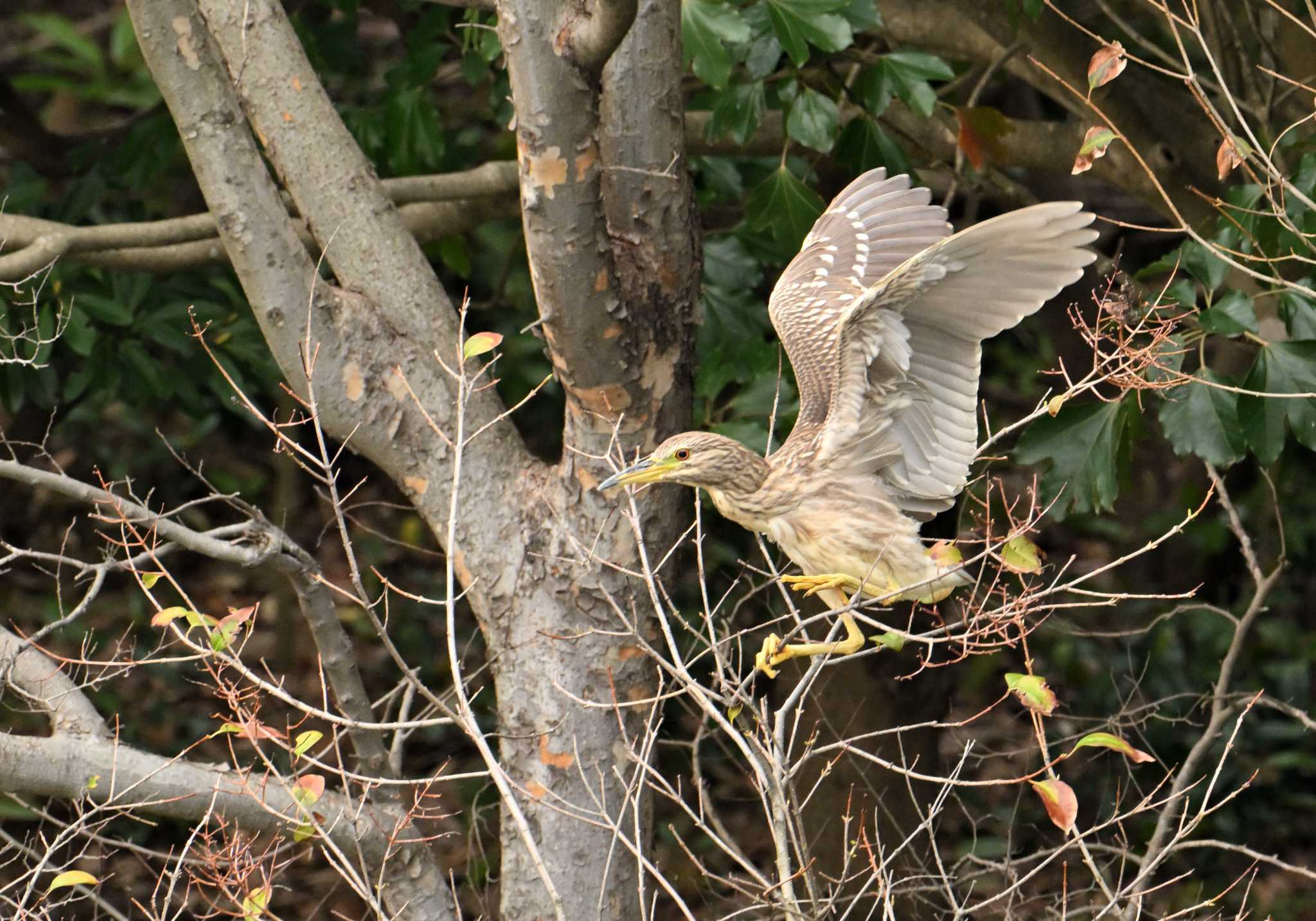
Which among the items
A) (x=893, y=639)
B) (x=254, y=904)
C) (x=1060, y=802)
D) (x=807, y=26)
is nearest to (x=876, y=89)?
(x=807, y=26)

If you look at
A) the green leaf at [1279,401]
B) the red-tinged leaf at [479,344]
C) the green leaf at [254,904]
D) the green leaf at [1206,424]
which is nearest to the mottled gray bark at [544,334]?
the red-tinged leaf at [479,344]

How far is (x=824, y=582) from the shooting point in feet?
7.72

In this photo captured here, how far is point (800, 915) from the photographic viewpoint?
1.98m

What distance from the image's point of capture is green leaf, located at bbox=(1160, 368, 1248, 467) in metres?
2.78

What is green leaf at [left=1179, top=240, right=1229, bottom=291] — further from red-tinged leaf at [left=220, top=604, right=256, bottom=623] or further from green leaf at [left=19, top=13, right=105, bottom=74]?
green leaf at [left=19, top=13, right=105, bottom=74]

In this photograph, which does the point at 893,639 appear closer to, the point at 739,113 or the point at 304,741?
the point at 304,741

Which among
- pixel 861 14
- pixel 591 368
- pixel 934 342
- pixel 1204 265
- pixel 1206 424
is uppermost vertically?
pixel 861 14

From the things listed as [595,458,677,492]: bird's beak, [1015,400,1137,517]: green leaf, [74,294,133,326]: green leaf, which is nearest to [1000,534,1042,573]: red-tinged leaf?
[595,458,677,492]: bird's beak

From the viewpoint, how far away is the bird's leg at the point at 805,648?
87.7 inches

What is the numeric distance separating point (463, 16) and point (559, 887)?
227 centimetres

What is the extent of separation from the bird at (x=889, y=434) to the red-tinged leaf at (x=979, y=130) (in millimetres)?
1065

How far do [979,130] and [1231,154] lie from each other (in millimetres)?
937

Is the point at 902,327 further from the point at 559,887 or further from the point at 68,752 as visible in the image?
the point at 68,752

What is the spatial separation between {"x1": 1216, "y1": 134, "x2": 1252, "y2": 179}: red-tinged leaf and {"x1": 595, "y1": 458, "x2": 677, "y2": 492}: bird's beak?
106cm
